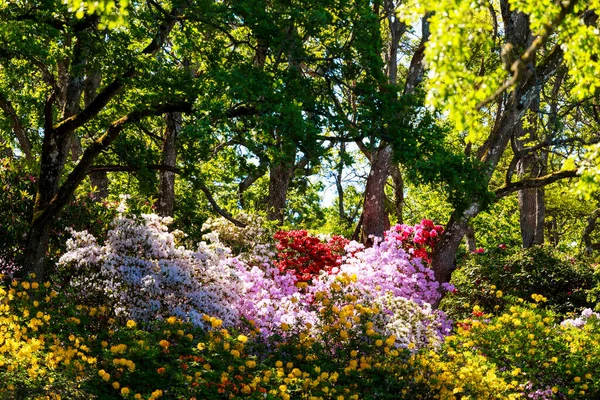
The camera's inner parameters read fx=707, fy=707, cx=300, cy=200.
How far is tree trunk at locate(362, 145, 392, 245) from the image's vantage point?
16.4 m

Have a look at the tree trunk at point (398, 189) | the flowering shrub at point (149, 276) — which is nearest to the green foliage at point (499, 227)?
the tree trunk at point (398, 189)

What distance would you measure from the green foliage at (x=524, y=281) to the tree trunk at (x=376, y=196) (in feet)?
7.55

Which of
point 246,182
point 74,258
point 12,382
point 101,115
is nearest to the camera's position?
point 12,382

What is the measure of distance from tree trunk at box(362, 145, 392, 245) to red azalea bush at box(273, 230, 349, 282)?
71.0 inches

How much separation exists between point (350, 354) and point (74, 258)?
4015 mm

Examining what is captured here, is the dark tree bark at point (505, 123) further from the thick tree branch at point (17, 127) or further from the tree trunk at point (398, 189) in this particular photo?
the thick tree branch at point (17, 127)

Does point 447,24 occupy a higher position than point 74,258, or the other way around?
point 447,24

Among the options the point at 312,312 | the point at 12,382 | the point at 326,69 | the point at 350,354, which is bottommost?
the point at 12,382

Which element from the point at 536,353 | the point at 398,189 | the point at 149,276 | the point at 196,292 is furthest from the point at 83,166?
the point at 398,189

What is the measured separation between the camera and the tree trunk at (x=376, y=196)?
1636cm

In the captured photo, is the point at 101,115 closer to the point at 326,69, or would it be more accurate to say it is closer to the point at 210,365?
the point at 326,69

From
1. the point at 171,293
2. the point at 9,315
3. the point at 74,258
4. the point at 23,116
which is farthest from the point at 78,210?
the point at 23,116

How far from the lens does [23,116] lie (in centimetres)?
1709

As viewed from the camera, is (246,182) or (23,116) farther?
(246,182)
